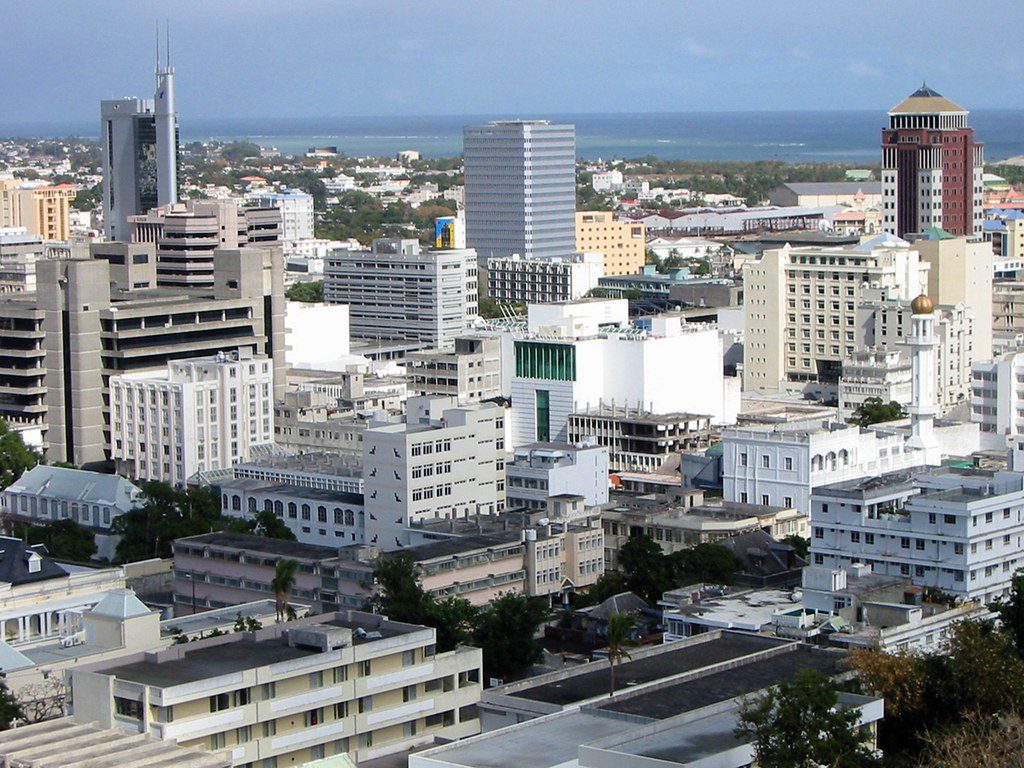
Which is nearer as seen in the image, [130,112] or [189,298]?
[189,298]

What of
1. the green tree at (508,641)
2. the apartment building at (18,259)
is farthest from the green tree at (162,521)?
the apartment building at (18,259)

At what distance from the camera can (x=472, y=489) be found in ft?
172

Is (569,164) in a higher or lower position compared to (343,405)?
higher

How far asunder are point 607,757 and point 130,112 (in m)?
90.6

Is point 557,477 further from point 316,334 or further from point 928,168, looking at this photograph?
point 928,168

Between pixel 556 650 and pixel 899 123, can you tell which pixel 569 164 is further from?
pixel 556 650

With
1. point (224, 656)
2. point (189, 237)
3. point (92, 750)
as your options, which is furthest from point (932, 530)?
point (189, 237)

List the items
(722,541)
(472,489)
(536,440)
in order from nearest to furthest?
(722,541), (472,489), (536,440)

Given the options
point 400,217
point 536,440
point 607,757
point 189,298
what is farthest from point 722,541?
point 400,217

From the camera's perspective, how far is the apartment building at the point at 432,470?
50.9 metres

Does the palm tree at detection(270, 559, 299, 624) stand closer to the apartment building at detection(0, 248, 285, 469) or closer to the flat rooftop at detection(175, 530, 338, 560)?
the flat rooftop at detection(175, 530, 338, 560)

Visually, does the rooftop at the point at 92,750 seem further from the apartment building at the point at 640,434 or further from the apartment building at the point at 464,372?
the apartment building at the point at 464,372

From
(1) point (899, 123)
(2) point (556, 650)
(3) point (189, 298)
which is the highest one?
(1) point (899, 123)

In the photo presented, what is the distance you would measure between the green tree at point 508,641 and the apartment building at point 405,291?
4978 cm
